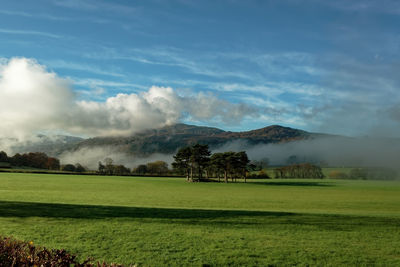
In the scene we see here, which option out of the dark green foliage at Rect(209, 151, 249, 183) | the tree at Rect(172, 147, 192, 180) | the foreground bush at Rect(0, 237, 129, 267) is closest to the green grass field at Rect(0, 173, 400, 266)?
the foreground bush at Rect(0, 237, 129, 267)

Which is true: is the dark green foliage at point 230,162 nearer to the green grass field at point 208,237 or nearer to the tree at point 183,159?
the tree at point 183,159

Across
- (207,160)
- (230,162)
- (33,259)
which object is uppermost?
(207,160)

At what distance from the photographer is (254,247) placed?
13.3m

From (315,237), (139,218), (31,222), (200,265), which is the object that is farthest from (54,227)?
(315,237)

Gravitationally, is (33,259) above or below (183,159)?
below

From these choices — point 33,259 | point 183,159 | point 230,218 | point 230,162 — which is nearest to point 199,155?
point 183,159

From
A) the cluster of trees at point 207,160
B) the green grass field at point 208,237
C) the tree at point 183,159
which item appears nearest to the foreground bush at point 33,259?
the green grass field at point 208,237

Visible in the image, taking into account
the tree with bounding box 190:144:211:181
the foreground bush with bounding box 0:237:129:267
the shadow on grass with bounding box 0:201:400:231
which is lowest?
the shadow on grass with bounding box 0:201:400:231

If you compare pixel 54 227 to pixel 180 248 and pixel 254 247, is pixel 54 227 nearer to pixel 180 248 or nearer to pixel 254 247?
pixel 180 248

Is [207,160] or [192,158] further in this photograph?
[207,160]

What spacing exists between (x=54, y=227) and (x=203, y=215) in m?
10.2

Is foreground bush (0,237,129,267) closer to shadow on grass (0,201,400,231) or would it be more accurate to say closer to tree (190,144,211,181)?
shadow on grass (0,201,400,231)

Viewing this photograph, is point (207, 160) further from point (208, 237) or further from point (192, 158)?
point (208, 237)

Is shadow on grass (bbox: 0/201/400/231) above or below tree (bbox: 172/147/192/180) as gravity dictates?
below
